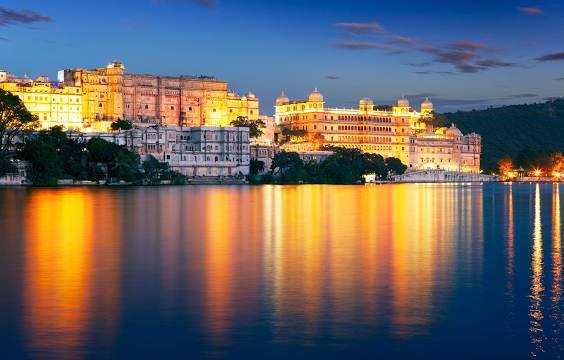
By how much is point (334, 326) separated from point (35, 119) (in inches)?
2662

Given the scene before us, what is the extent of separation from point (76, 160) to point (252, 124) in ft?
115

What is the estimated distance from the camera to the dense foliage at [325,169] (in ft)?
327

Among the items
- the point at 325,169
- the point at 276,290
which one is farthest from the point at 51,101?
the point at 276,290

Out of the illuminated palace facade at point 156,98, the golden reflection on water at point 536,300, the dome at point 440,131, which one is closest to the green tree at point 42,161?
the illuminated palace facade at point 156,98

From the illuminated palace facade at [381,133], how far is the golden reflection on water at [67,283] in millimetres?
90399

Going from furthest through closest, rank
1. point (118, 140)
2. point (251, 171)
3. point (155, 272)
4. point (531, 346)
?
point (251, 171)
point (118, 140)
point (155, 272)
point (531, 346)

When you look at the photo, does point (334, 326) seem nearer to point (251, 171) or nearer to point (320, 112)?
point (251, 171)

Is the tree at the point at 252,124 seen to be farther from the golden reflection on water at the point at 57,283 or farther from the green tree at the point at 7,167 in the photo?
the golden reflection on water at the point at 57,283

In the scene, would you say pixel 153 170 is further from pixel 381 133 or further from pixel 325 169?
pixel 381 133

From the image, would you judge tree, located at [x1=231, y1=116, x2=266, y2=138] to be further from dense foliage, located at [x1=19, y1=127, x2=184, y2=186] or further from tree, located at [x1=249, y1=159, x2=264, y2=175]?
dense foliage, located at [x1=19, y1=127, x2=184, y2=186]

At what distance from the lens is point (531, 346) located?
13375 mm

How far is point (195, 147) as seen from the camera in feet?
314

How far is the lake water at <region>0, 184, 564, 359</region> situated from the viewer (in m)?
13.5

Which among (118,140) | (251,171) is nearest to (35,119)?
(118,140)
